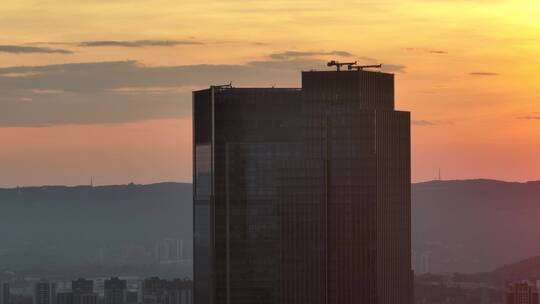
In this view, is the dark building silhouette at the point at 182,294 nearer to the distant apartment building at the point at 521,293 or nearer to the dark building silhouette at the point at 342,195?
the distant apartment building at the point at 521,293

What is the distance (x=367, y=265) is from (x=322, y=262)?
3067 mm

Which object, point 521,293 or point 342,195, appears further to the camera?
point 521,293

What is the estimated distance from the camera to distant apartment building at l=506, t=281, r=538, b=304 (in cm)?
19312

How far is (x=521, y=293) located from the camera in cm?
19588

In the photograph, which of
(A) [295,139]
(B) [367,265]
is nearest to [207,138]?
(A) [295,139]

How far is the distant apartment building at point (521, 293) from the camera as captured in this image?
193125mm

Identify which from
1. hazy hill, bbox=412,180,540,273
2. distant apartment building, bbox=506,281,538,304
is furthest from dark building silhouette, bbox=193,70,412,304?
distant apartment building, bbox=506,281,538,304

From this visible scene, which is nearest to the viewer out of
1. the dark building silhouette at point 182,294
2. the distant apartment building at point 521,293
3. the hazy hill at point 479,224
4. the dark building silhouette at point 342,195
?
the dark building silhouette at point 342,195

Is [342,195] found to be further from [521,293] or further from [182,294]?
[521,293]

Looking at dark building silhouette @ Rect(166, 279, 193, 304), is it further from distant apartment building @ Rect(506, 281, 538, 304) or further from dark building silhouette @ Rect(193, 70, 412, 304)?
dark building silhouette @ Rect(193, 70, 412, 304)

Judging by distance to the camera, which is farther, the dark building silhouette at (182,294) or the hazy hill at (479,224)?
the dark building silhouette at (182,294)

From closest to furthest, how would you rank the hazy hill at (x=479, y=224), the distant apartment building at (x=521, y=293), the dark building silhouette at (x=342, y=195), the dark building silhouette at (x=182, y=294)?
the dark building silhouette at (x=342, y=195) < the hazy hill at (x=479, y=224) < the dark building silhouette at (x=182, y=294) < the distant apartment building at (x=521, y=293)

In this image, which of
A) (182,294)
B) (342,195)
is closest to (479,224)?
(182,294)

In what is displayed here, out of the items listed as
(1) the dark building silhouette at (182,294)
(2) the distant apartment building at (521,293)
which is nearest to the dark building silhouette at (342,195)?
(1) the dark building silhouette at (182,294)
